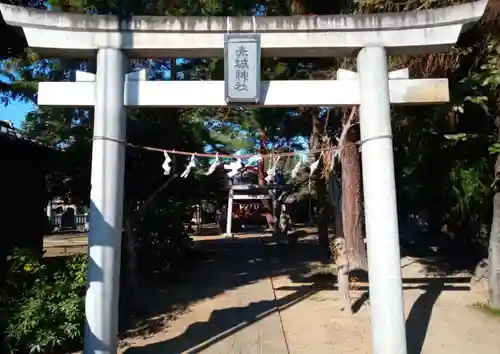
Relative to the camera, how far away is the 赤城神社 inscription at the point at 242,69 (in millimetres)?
→ 5957

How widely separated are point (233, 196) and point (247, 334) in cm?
1670

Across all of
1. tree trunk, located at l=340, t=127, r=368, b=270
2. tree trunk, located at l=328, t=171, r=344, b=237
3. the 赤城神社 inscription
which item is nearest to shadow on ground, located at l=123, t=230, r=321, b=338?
tree trunk, located at l=340, t=127, r=368, b=270

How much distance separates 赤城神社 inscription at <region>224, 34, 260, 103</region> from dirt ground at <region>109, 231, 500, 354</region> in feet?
10.9

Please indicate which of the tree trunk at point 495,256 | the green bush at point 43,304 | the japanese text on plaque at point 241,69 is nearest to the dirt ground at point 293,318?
the tree trunk at point 495,256

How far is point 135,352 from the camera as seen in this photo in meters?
6.41

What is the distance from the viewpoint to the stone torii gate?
5812 mm

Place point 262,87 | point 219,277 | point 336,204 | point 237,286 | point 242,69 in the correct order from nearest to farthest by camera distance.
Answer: point 242,69
point 262,87
point 237,286
point 336,204
point 219,277

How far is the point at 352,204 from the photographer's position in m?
10.4

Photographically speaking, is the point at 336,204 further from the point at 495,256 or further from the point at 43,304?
the point at 43,304

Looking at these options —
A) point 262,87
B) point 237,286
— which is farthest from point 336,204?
point 262,87

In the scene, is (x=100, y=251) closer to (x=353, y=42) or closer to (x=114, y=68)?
(x=114, y=68)

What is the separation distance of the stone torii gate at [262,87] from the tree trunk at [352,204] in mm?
Result: 4246

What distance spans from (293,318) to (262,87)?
152 inches

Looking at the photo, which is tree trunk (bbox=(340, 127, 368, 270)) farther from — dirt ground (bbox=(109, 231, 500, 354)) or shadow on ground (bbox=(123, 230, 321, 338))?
shadow on ground (bbox=(123, 230, 321, 338))
